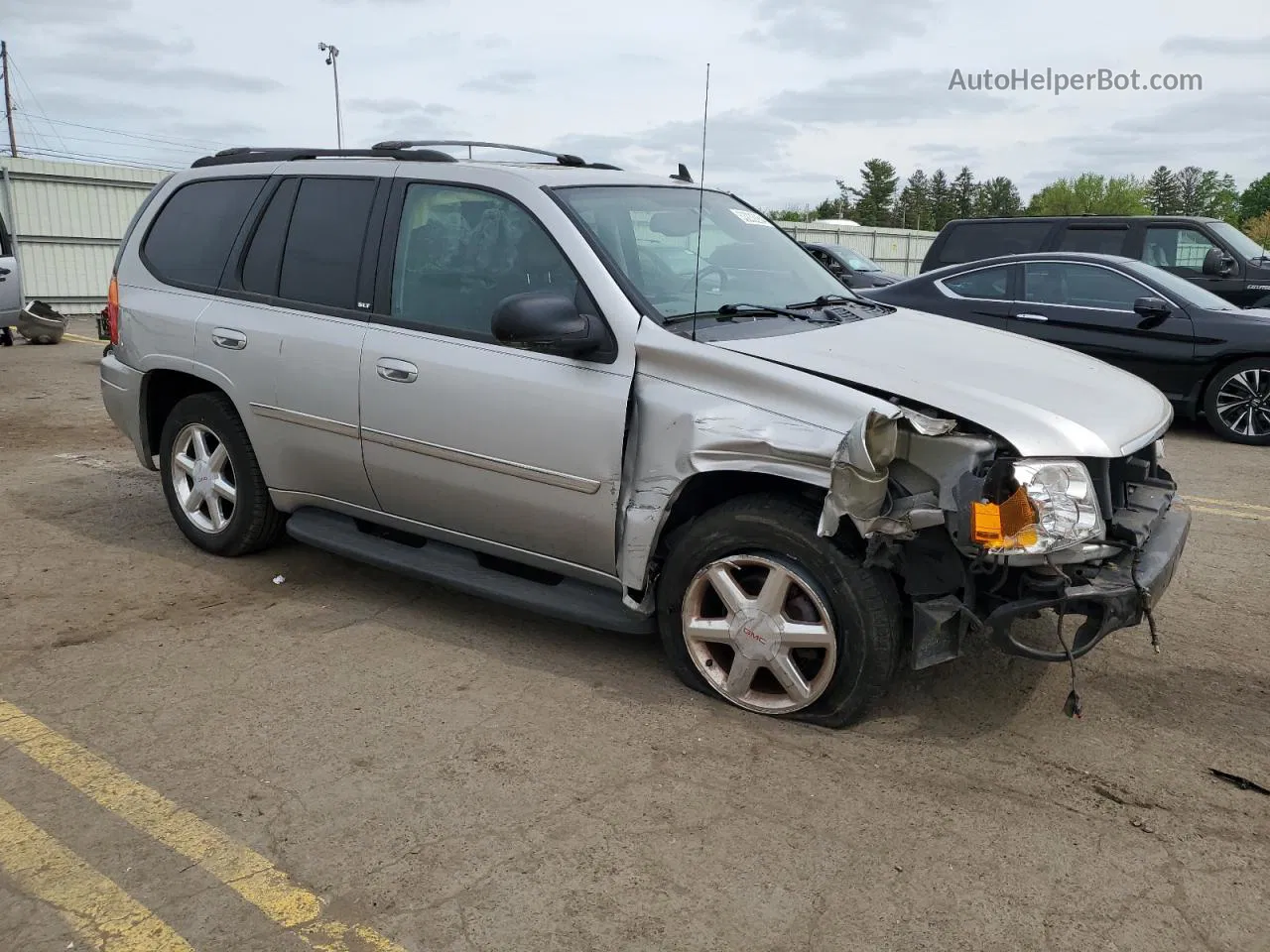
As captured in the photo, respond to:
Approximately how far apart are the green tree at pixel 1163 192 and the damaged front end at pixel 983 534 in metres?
101

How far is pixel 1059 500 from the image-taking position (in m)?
3.19

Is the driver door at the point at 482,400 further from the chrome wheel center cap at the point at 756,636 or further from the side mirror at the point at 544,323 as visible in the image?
the chrome wheel center cap at the point at 756,636

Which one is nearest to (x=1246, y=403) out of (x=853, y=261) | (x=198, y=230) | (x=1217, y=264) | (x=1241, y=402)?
(x=1241, y=402)

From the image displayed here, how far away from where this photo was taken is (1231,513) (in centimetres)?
643

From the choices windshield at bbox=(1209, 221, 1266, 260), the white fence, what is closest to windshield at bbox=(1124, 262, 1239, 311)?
windshield at bbox=(1209, 221, 1266, 260)

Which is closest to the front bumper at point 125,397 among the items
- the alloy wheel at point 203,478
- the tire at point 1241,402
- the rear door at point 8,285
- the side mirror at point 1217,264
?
the alloy wheel at point 203,478

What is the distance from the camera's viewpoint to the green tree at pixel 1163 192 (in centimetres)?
9575

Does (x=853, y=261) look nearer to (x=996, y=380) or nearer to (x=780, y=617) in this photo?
(x=996, y=380)

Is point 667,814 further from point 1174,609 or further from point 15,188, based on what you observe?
point 15,188

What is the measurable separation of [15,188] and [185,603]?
685 inches

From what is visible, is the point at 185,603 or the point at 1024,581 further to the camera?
the point at 185,603

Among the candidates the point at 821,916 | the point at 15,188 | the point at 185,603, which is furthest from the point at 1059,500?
the point at 15,188

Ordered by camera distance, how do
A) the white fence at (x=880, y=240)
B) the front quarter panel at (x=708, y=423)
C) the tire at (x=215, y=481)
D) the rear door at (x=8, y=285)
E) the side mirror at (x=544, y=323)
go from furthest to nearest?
the white fence at (x=880, y=240) → the rear door at (x=8, y=285) → the tire at (x=215, y=481) → the side mirror at (x=544, y=323) → the front quarter panel at (x=708, y=423)

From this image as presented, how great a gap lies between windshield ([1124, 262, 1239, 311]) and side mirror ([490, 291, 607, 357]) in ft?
22.9
